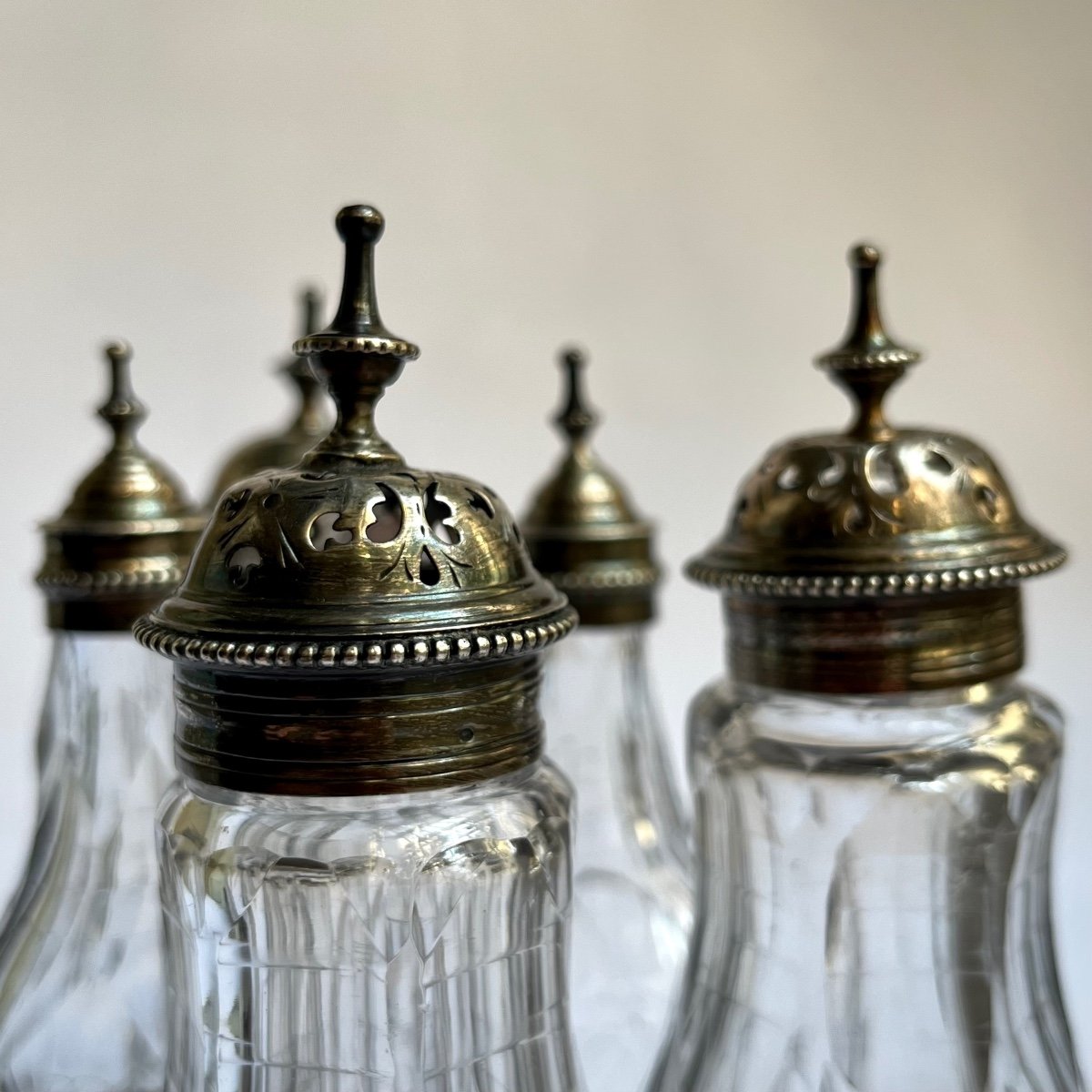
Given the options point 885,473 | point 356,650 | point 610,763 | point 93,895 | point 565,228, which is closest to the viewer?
point 356,650

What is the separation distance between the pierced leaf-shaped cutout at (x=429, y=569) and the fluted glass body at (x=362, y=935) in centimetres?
7

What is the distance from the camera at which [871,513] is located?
388mm

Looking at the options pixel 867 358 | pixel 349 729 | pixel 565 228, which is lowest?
pixel 349 729

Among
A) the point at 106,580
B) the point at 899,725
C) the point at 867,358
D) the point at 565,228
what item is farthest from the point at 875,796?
the point at 565,228

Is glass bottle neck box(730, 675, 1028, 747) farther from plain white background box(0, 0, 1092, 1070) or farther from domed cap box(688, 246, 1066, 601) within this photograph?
plain white background box(0, 0, 1092, 1070)

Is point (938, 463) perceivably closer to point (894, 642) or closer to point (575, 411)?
point (894, 642)

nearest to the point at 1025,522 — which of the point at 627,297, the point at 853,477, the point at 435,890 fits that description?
the point at 853,477

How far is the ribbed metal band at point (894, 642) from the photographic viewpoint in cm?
39

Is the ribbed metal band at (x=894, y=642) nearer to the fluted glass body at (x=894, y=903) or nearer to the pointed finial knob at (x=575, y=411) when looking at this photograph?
the fluted glass body at (x=894, y=903)

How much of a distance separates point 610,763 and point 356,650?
0.33 meters

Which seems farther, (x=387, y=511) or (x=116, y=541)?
(x=116, y=541)

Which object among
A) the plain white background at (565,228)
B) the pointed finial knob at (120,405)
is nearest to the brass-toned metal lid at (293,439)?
the pointed finial knob at (120,405)

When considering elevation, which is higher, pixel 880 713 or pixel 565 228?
pixel 565 228

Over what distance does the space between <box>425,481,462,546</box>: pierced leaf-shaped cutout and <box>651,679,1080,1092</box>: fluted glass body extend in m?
0.15
